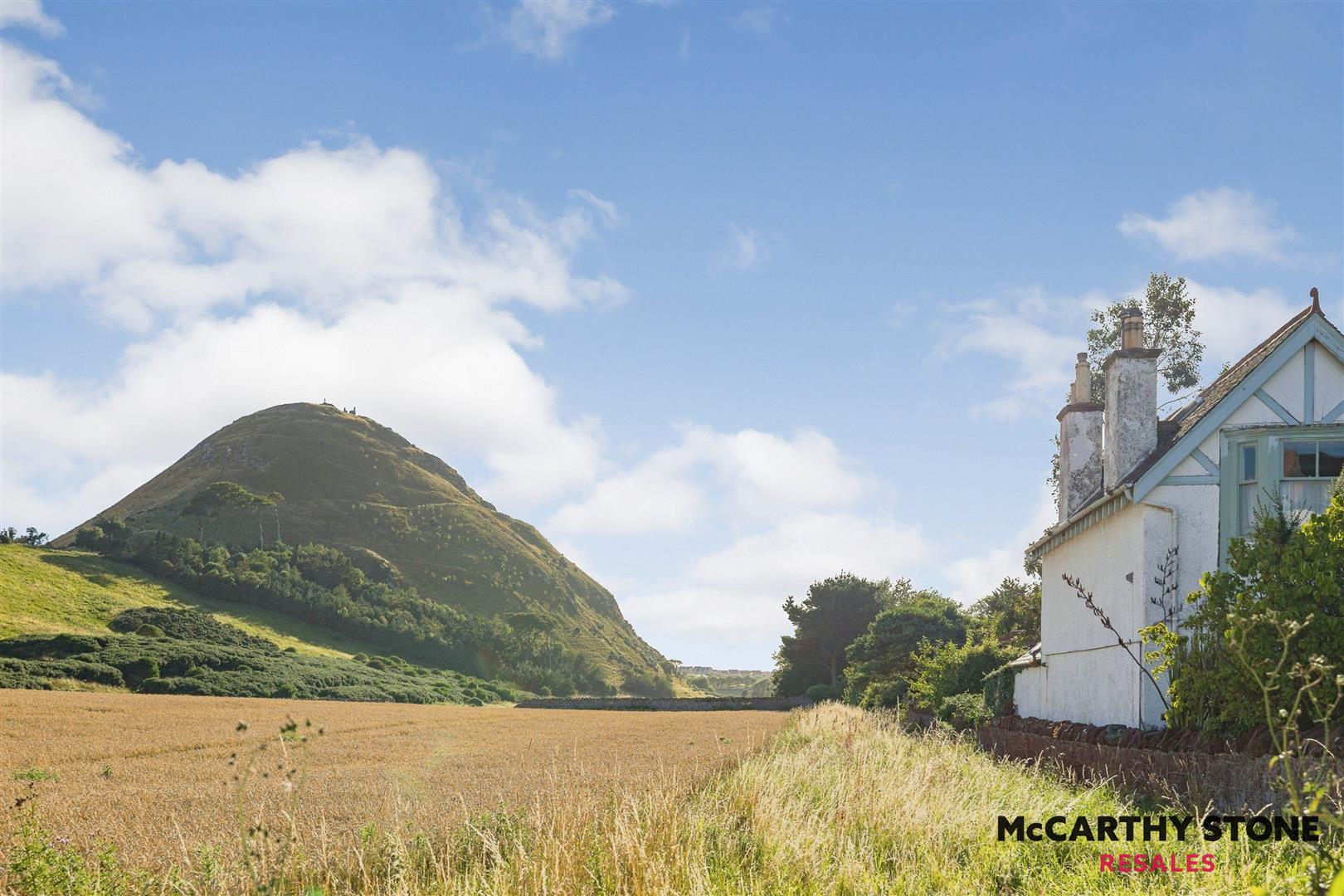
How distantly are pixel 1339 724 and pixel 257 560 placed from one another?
96233 mm

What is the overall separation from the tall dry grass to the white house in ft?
23.0

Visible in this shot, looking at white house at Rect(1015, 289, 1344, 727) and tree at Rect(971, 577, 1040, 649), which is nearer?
white house at Rect(1015, 289, 1344, 727)

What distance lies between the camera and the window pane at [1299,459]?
52.1 feet

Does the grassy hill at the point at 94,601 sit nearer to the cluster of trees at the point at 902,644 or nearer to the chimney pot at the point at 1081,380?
the cluster of trees at the point at 902,644

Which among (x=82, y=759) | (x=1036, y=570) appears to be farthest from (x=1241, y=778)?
(x=1036, y=570)

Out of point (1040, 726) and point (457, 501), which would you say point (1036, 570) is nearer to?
point (1040, 726)

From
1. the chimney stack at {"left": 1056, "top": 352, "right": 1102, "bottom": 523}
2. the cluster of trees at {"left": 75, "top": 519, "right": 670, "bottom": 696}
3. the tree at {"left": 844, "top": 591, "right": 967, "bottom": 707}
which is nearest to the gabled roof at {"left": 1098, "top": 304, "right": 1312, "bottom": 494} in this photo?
the chimney stack at {"left": 1056, "top": 352, "right": 1102, "bottom": 523}

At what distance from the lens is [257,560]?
313 ft

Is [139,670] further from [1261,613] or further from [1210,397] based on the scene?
[1261,613]

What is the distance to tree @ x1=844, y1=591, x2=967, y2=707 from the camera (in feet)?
165

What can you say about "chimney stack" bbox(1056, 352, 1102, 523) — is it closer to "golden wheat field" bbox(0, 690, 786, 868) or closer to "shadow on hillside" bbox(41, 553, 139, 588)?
"golden wheat field" bbox(0, 690, 786, 868)

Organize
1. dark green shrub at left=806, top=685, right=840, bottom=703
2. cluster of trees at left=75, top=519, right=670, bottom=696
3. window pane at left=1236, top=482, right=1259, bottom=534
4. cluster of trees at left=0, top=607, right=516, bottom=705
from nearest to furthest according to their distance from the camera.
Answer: window pane at left=1236, top=482, right=1259, bottom=534
cluster of trees at left=0, top=607, right=516, bottom=705
dark green shrub at left=806, top=685, right=840, bottom=703
cluster of trees at left=75, top=519, right=670, bottom=696

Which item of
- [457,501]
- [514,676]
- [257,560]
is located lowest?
[514,676]

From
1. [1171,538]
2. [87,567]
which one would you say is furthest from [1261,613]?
[87,567]
